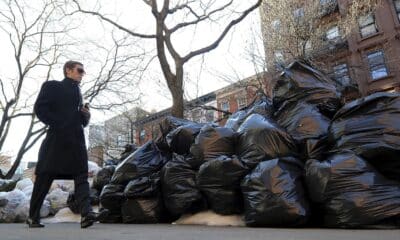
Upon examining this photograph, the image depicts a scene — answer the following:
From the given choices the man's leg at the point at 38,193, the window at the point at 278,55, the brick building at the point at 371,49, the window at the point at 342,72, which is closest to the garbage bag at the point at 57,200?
the man's leg at the point at 38,193

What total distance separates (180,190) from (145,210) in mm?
454

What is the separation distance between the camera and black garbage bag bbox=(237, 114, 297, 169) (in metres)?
2.93

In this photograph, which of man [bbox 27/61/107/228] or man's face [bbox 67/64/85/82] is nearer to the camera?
man [bbox 27/61/107/228]

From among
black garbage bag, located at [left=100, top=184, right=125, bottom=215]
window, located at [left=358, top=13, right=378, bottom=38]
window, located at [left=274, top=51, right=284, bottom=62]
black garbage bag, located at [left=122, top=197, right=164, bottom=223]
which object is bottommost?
black garbage bag, located at [left=122, top=197, right=164, bottom=223]

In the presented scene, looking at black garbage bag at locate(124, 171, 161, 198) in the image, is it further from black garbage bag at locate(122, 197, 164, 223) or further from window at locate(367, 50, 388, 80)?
window at locate(367, 50, 388, 80)

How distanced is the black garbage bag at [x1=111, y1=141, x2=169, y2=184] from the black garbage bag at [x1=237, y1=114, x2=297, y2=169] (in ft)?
3.53

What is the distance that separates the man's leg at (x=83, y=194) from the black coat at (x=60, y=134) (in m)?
0.06

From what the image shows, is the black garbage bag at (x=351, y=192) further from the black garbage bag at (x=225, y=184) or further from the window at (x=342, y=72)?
the window at (x=342, y=72)

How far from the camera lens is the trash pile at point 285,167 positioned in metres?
2.39

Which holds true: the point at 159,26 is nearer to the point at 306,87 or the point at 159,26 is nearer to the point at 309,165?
the point at 306,87

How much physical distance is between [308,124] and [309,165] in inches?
23.3

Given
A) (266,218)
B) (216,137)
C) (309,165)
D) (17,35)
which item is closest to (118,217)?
(216,137)

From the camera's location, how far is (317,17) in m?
12.0

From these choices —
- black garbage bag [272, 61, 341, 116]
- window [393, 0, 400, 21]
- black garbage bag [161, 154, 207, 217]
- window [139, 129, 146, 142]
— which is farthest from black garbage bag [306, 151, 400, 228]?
window [139, 129, 146, 142]
